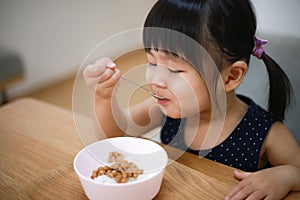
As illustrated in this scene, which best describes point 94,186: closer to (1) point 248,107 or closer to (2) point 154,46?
(2) point 154,46

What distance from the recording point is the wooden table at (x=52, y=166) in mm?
690

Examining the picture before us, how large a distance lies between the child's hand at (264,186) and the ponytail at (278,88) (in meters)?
0.21

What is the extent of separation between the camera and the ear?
763 mm

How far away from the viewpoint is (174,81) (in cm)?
70

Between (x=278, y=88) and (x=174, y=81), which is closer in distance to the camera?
(x=174, y=81)

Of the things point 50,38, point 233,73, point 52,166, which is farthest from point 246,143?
point 50,38

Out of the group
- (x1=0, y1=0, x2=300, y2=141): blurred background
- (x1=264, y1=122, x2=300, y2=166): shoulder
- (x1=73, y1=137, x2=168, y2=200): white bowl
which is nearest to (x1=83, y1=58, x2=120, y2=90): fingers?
(x1=73, y1=137, x2=168, y2=200): white bowl

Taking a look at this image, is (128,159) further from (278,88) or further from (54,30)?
(54,30)

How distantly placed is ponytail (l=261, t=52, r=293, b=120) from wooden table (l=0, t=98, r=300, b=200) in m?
0.21

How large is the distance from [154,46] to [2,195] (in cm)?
40

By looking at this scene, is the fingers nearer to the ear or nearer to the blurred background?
the ear

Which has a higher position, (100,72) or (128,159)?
(100,72)

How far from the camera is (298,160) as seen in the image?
78cm

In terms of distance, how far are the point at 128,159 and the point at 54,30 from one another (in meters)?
2.05
